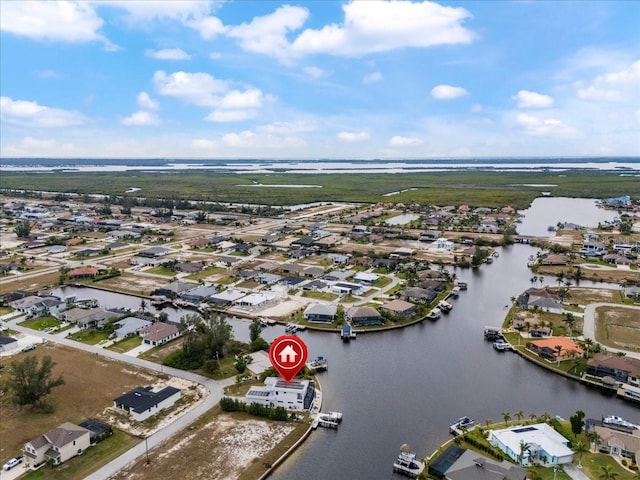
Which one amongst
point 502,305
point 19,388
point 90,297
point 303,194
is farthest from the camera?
point 303,194

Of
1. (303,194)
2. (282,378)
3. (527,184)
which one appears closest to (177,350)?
(282,378)

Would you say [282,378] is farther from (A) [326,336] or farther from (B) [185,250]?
(B) [185,250]

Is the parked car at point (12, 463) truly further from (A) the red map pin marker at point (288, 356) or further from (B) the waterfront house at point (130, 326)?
(B) the waterfront house at point (130, 326)

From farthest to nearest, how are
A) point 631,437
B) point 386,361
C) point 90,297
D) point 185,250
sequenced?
point 185,250 → point 90,297 → point 386,361 → point 631,437

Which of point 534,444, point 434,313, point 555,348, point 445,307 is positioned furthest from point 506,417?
point 445,307

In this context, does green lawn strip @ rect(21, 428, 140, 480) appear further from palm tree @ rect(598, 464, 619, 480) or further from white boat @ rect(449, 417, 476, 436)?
palm tree @ rect(598, 464, 619, 480)

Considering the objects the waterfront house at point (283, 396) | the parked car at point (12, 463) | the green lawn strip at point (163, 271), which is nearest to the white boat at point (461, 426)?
the waterfront house at point (283, 396)

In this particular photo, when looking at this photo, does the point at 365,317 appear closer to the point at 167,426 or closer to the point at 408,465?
the point at 408,465
